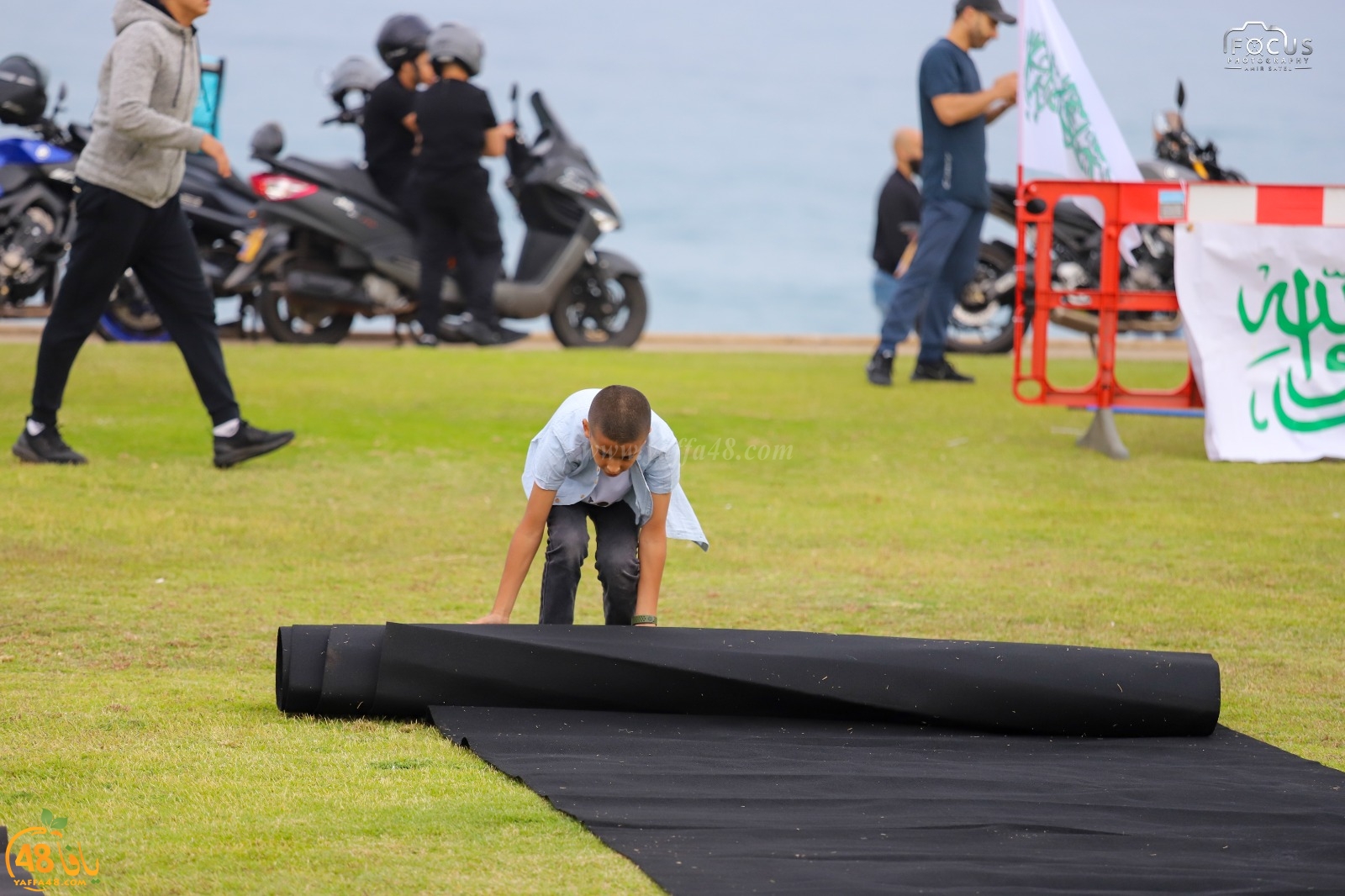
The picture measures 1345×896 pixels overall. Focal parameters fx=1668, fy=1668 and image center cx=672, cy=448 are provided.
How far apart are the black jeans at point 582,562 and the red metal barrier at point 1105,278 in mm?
3657

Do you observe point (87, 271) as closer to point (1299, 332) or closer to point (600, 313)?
point (1299, 332)

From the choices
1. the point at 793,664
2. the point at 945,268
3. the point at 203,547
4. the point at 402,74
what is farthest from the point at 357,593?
the point at 402,74

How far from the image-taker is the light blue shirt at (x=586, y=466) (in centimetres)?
393

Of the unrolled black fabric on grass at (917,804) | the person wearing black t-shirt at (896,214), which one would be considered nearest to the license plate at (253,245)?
the person wearing black t-shirt at (896,214)

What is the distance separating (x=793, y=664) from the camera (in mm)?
3666

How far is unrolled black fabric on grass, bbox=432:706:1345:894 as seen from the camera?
265 cm

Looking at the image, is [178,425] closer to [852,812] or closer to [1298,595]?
[1298,595]

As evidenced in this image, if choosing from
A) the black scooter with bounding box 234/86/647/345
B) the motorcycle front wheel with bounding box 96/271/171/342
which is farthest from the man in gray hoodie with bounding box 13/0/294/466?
the motorcycle front wheel with bounding box 96/271/171/342

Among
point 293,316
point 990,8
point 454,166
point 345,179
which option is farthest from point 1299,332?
point 293,316

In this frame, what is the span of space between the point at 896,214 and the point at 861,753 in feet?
32.3

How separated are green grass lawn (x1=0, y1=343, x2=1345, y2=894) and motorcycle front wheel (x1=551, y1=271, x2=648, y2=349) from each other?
2.83 m

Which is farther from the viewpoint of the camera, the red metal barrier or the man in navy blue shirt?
the man in navy blue shirt

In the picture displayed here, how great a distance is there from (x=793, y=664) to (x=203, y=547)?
102 inches

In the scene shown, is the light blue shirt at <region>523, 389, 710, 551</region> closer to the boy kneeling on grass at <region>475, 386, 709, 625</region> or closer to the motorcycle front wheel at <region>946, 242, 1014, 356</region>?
the boy kneeling on grass at <region>475, 386, 709, 625</region>
